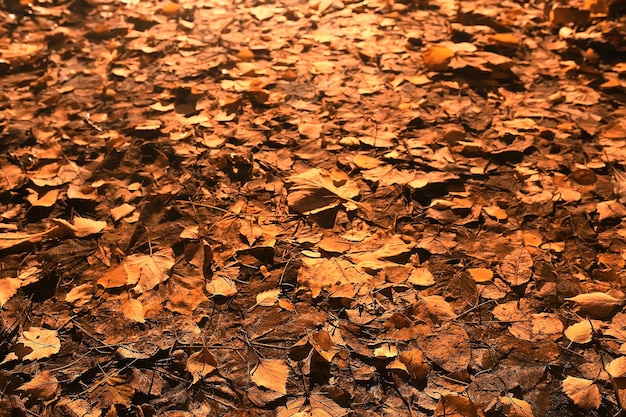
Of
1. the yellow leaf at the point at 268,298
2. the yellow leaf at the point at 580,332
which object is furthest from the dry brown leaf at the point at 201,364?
the yellow leaf at the point at 580,332

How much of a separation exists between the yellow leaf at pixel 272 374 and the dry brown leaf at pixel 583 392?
2.32 ft

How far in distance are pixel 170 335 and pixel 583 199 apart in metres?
1.43

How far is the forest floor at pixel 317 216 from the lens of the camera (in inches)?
55.4

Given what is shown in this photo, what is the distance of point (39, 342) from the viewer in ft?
4.87

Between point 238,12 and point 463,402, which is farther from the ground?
point 238,12

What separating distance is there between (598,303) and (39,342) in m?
1.55

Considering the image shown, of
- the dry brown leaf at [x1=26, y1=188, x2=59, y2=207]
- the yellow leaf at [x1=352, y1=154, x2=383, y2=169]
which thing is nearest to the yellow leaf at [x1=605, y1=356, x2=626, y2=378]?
the yellow leaf at [x1=352, y1=154, x2=383, y2=169]

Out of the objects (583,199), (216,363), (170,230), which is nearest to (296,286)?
(216,363)

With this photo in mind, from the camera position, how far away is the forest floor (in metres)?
1.41

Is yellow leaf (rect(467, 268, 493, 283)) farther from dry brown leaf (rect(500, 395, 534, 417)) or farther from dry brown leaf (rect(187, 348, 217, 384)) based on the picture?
dry brown leaf (rect(187, 348, 217, 384))

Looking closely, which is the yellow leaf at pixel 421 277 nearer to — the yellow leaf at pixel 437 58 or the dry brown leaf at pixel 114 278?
the dry brown leaf at pixel 114 278

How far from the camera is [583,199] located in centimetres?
187

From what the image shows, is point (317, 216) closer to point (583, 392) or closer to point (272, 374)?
point (272, 374)

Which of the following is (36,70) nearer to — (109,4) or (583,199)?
(109,4)
